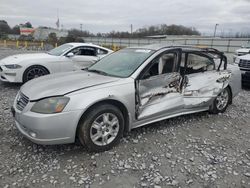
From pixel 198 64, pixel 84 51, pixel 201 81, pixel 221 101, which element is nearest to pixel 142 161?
pixel 201 81

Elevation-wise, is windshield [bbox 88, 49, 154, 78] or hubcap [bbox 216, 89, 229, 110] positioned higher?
windshield [bbox 88, 49, 154, 78]

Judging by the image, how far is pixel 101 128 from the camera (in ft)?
10.0

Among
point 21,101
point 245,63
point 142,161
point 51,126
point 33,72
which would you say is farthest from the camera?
point 245,63

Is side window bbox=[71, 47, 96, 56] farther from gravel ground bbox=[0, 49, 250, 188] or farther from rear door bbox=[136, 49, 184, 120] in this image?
rear door bbox=[136, 49, 184, 120]

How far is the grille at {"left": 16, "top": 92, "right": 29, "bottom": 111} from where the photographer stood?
296cm

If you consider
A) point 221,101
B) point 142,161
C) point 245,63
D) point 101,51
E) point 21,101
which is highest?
point 101,51

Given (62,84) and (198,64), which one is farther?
(198,64)

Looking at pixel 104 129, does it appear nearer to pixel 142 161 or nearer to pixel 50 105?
pixel 142 161

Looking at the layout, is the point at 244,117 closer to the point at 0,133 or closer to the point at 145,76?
the point at 145,76

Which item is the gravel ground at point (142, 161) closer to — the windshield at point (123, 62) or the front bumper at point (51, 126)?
the front bumper at point (51, 126)

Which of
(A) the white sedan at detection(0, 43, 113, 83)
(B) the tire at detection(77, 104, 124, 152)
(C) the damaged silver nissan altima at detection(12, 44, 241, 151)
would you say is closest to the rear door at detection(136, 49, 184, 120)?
(C) the damaged silver nissan altima at detection(12, 44, 241, 151)

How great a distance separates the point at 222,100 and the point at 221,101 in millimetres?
39

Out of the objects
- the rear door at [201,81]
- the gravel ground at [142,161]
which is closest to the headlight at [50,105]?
the gravel ground at [142,161]

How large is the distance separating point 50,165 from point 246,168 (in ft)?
8.48
